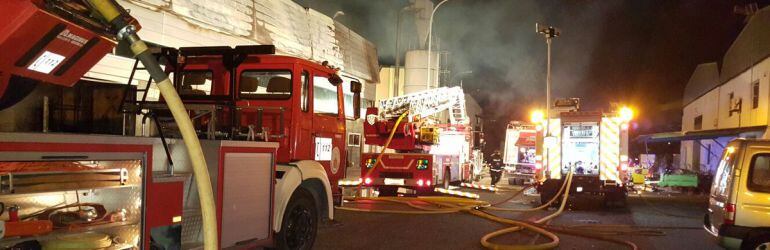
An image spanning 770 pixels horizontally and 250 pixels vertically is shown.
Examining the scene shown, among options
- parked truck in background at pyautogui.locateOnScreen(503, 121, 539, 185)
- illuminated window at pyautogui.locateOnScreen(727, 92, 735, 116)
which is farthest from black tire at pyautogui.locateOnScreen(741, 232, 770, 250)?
illuminated window at pyautogui.locateOnScreen(727, 92, 735, 116)

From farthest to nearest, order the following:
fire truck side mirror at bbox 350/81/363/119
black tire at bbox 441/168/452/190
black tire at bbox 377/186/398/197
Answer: black tire at bbox 441/168/452/190, black tire at bbox 377/186/398/197, fire truck side mirror at bbox 350/81/363/119

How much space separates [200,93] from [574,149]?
1075 cm

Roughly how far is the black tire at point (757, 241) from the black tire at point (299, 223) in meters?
5.09

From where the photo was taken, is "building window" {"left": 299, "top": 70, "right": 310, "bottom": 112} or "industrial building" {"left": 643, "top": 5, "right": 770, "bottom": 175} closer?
"building window" {"left": 299, "top": 70, "right": 310, "bottom": 112}

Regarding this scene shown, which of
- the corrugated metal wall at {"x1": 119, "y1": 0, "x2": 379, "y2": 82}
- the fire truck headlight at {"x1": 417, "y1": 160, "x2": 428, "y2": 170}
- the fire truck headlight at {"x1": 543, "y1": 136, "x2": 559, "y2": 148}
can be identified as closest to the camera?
the corrugated metal wall at {"x1": 119, "y1": 0, "x2": 379, "y2": 82}

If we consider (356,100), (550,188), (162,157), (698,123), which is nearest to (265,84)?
(356,100)

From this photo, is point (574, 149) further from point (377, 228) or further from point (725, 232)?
point (725, 232)

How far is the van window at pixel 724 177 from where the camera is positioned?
293 inches

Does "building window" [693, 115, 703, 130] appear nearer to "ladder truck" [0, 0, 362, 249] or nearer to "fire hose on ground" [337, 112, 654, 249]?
"fire hose on ground" [337, 112, 654, 249]

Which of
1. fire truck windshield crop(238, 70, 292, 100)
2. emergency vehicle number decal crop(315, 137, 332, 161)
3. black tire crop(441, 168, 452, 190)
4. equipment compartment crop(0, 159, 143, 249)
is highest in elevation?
fire truck windshield crop(238, 70, 292, 100)

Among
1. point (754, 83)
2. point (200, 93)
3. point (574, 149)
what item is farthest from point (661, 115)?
point (200, 93)

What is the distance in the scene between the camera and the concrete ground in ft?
30.0

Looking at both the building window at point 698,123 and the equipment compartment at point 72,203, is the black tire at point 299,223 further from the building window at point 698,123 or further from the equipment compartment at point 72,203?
the building window at point 698,123

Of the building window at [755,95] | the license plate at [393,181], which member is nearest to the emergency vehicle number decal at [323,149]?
the license plate at [393,181]
